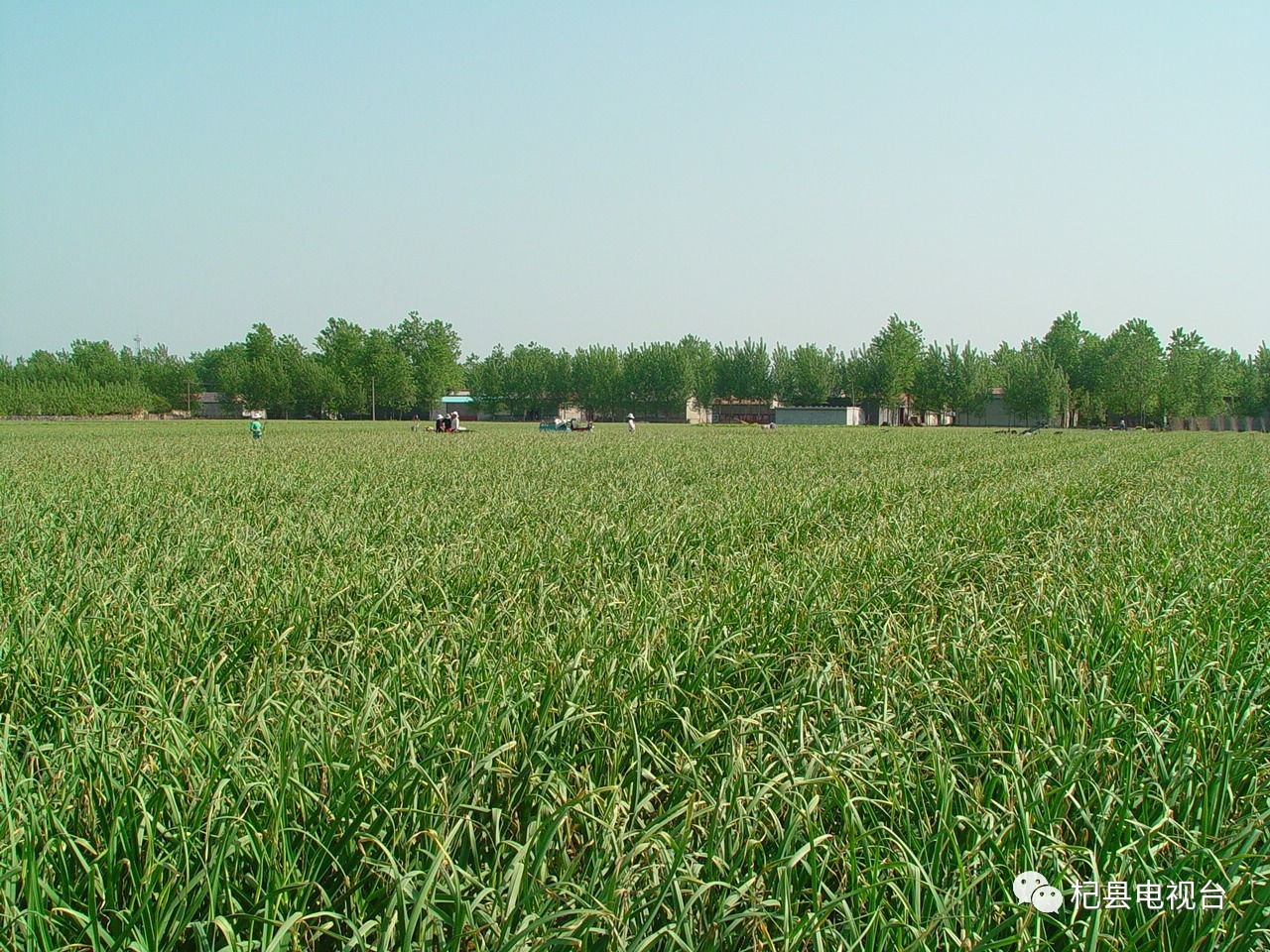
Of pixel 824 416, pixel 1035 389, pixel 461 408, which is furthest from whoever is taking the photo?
pixel 461 408

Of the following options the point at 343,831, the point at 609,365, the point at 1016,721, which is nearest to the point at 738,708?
the point at 1016,721

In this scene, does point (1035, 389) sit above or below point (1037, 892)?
above

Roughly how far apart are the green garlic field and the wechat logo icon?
0.09ft

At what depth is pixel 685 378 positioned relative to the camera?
107m

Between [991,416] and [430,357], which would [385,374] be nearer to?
[430,357]

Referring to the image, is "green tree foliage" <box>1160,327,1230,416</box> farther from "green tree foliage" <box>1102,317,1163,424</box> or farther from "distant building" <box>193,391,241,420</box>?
"distant building" <box>193,391,241,420</box>

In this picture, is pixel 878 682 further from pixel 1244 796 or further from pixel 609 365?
pixel 609 365

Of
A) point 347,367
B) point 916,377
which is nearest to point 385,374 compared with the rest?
point 347,367

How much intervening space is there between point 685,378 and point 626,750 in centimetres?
10531

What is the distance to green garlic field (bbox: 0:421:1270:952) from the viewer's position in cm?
189

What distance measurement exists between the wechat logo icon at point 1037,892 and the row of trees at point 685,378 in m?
89.8

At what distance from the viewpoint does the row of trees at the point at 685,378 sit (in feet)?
272

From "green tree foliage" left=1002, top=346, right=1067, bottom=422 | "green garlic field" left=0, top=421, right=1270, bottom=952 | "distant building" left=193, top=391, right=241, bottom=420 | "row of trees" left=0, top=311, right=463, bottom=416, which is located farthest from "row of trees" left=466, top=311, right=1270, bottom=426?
"green garlic field" left=0, top=421, right=1270, bottom=952

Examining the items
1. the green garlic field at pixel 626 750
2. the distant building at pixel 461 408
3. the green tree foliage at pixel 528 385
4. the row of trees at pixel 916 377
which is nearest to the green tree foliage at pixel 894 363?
the row of trees at pixel 916 377
